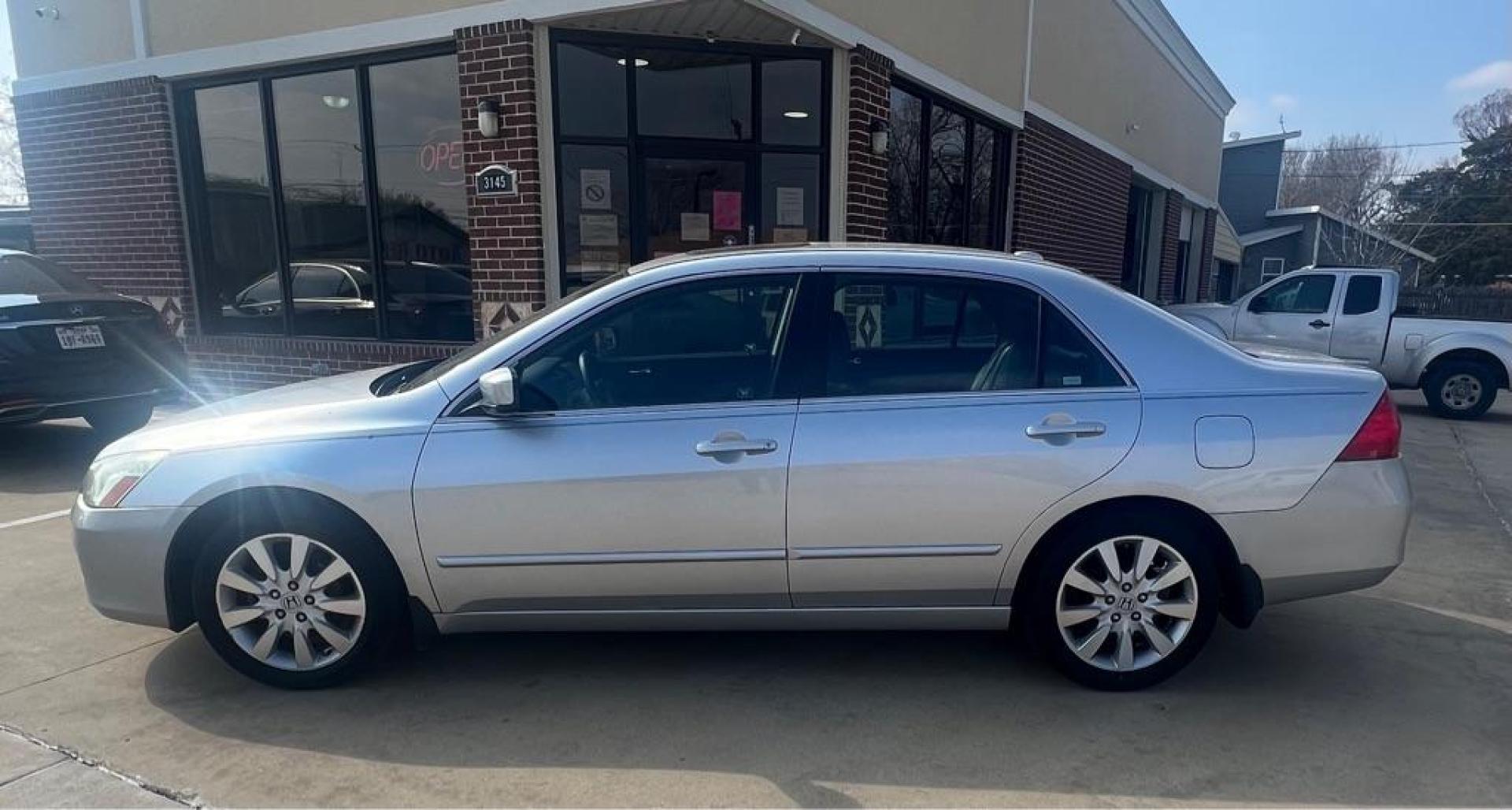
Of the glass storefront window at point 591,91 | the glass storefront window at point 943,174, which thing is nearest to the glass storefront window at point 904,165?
the glass storefront window at point 943,174

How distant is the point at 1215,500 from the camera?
121 inches

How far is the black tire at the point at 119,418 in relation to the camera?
6.80 meters

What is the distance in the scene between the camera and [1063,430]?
3.05 meters

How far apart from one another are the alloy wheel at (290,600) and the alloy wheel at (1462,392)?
472 inches

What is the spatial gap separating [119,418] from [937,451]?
7.44 m

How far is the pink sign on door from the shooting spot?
7402 mm

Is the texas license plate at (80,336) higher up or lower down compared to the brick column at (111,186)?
lower down

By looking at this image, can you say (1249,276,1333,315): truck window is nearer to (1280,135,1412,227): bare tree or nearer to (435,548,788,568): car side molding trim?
(435,548,788,568): car side molding trim

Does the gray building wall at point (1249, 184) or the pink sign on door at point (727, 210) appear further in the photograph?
the gray building wall at point (1249, 184)

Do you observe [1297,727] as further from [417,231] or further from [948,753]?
[417,231]

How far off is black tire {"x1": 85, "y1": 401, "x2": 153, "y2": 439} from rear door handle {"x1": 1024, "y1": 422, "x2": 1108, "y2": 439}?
6.99 m

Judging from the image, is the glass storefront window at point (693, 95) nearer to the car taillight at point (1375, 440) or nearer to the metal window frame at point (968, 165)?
the metal window frame at point (968, 165)

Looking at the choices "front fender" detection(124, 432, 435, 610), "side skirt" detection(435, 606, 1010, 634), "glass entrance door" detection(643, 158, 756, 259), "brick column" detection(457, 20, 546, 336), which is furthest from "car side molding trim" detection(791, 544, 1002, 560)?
"glass entrance door" detection(643, 158, 756, 259)

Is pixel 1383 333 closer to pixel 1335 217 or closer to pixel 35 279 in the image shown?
pixel 35 279
